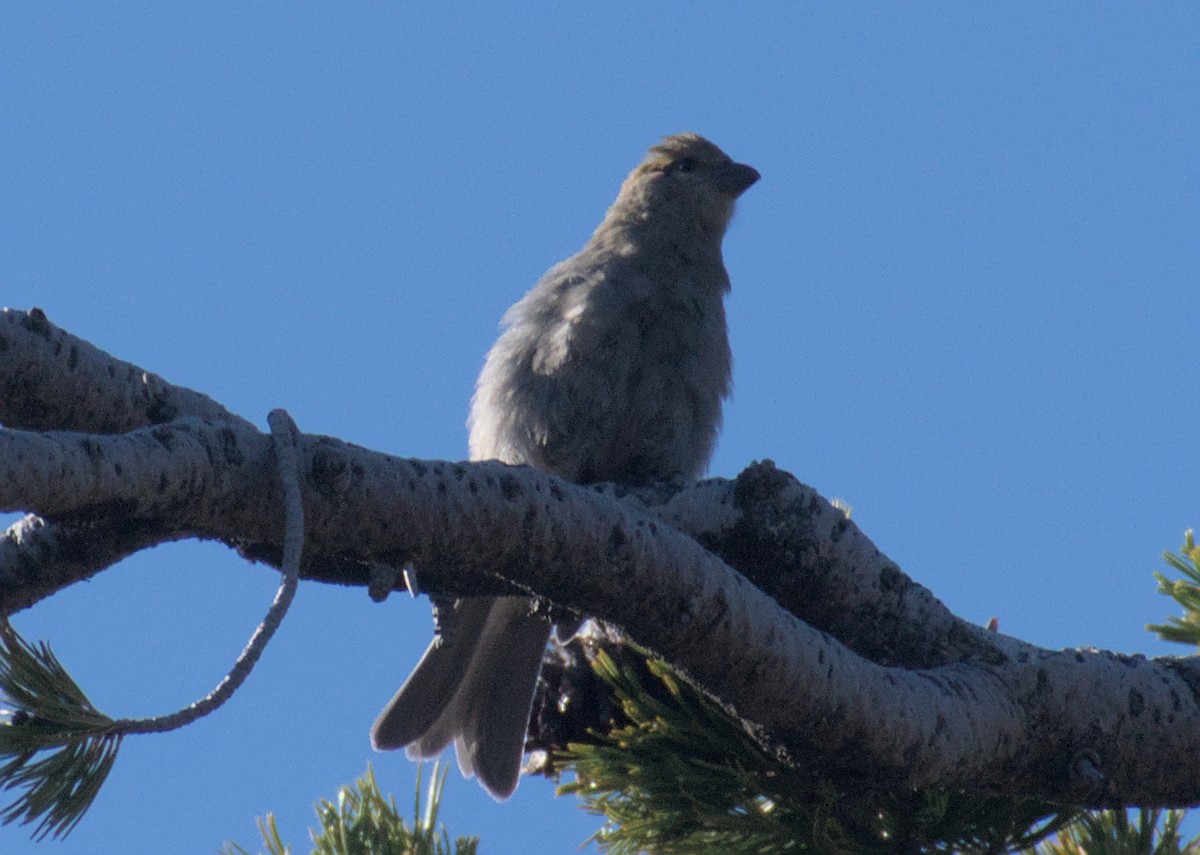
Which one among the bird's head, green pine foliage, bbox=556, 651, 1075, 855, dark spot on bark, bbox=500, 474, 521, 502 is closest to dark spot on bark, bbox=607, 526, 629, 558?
dark spot on bark, bbox=500, 474, 521, 502

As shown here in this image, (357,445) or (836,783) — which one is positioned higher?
(357,445)

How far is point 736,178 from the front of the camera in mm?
5629

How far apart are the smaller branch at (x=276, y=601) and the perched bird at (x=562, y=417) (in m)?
1.74

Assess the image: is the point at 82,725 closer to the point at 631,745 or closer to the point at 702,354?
the point at 631,745

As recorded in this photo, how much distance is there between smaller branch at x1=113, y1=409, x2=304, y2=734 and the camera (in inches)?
67.7

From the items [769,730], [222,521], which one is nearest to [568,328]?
[769,730]

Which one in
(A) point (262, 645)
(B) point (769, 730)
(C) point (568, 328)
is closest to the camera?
(A) point (262, 645)

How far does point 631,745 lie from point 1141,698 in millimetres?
963

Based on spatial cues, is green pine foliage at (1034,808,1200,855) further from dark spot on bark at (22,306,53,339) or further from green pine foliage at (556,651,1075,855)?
dark spot on bark at (22,306,53,339)

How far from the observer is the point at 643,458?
Result: 4.32m

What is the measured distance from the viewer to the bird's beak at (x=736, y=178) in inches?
220

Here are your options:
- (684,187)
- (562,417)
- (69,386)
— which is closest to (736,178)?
(684,187)

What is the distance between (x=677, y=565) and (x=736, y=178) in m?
3.51

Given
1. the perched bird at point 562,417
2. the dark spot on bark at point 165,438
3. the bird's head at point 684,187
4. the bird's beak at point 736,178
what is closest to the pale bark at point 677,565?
the dark spot on bark at point 165,438
